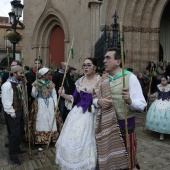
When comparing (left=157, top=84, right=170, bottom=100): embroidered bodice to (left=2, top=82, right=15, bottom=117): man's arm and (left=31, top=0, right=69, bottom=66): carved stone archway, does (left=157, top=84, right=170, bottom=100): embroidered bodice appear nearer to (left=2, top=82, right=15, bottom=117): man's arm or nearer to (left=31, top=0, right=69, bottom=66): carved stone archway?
(left=2, top=82, right=15, bottom=117): man's arm

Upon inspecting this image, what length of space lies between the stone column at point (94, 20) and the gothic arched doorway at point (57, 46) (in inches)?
208

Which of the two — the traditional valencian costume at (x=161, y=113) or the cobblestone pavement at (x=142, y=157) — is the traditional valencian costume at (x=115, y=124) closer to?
the cobblestone pavement at (x=142, y=157)

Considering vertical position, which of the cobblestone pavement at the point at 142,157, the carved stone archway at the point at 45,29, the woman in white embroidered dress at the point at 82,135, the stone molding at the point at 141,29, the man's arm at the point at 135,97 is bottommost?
the cobblestone pavement at the point at 142,157

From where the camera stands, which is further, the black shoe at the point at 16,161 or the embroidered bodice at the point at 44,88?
the embroidered bodice at the point at 44,88

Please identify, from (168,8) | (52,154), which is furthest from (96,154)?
(168,8)

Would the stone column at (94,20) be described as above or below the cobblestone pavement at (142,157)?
above

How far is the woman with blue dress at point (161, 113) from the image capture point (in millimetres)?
5496

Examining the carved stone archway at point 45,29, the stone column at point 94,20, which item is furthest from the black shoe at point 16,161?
the carved stone archway at point 45,29

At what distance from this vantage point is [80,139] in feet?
9.16

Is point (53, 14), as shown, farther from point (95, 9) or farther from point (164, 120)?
point (164, 120)

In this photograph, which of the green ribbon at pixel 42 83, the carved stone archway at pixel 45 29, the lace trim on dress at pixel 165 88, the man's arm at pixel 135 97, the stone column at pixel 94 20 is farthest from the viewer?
the carved stone archway at pixel 45 29

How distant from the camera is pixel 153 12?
1000cm

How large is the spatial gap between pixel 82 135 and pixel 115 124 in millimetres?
458

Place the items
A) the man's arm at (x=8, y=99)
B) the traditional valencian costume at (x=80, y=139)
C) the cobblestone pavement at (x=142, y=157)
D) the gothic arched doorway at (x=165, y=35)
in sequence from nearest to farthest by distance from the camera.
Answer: the traditional valencian costume at (x=80, y=139), the cobblestone pavement at (x=142, y=157), the man's arm at (x=8, y=99), the gothic arched doorway at (x=165, y=35)
